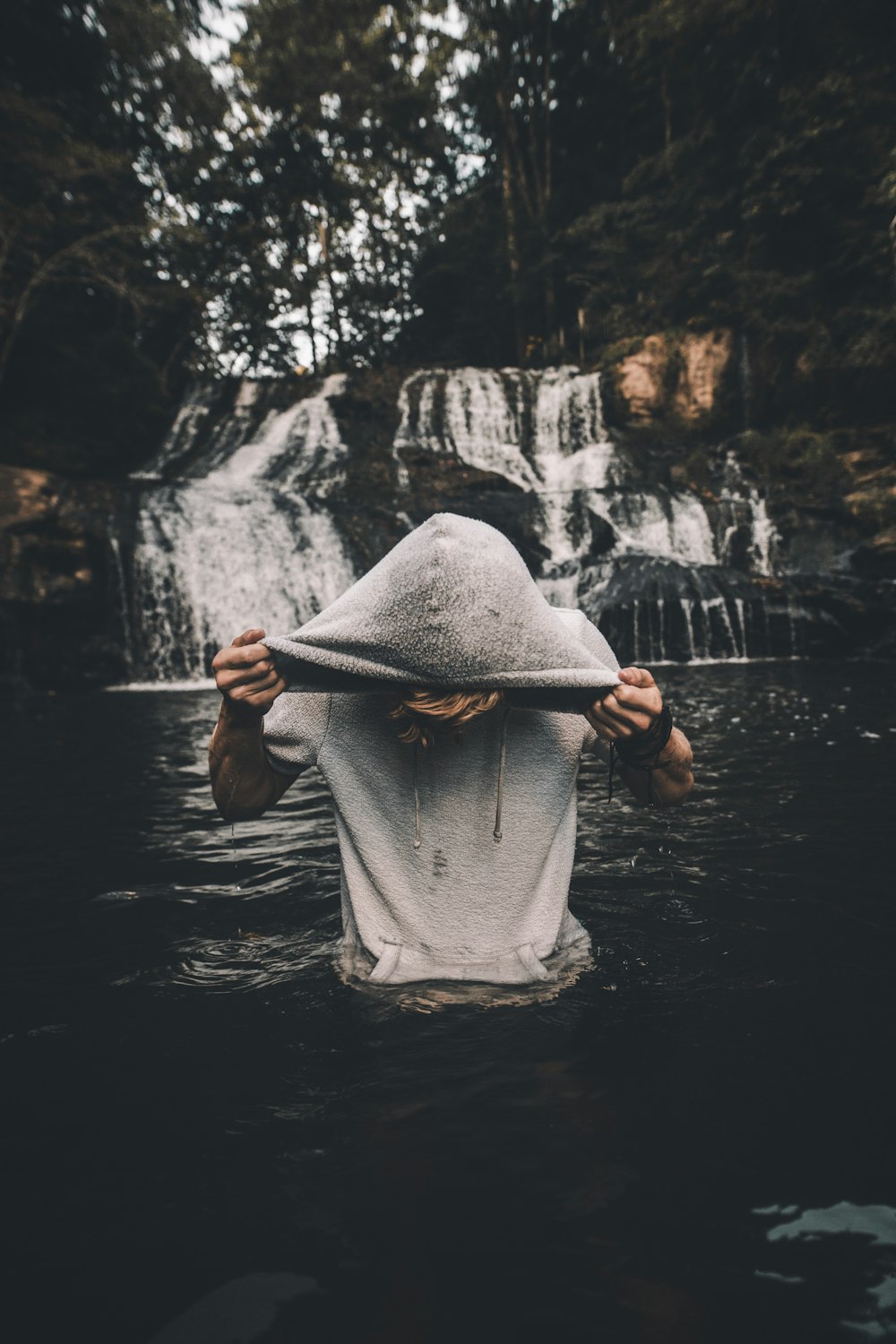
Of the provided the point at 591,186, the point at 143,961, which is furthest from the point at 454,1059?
the point at 591,186

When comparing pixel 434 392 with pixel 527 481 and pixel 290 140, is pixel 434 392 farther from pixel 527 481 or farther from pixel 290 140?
pixel 290 140

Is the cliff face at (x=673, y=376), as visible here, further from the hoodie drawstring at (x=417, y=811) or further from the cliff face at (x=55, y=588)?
the hoodie drawstring at (x=417, y=811)

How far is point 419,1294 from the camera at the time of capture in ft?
4.47

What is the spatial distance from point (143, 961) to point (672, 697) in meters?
8.27

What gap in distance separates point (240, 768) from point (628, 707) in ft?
3.42

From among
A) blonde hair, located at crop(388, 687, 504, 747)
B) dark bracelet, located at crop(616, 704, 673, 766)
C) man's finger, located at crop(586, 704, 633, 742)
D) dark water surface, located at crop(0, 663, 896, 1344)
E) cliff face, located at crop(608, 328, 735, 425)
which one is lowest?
dark water surface, located at crop(0, 663, 896, 1344)

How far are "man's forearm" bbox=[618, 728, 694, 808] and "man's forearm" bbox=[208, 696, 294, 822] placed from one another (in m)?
0.99

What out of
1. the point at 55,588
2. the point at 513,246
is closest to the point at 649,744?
the point at 55,588

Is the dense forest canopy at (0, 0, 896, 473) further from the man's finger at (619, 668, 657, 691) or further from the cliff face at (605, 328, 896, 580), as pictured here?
the man's finger at (619, 668, 657, 691)

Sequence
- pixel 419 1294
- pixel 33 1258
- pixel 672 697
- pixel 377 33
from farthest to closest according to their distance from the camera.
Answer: pixel 377 33 → pixel 672 697 → pixel 33 1258 → pixel 419 1294

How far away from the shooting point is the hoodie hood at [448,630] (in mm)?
1443

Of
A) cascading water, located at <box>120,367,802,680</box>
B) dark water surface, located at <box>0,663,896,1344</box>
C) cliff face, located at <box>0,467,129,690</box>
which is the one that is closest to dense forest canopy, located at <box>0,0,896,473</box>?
cascading water, located at <box>120,367,802,680</box>

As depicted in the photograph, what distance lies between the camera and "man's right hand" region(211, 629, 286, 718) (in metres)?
1.61

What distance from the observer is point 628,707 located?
64.1 inches
